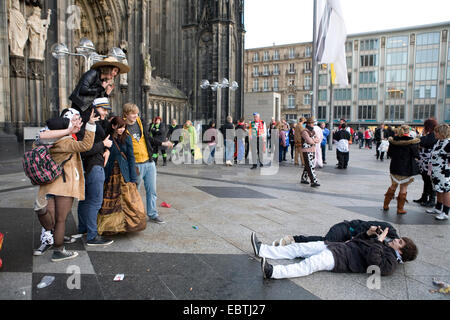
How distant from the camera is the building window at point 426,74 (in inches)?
2357

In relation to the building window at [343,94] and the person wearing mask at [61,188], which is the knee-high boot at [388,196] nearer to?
the person wearing mask at [61,188]

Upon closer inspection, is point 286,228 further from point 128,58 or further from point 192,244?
point 128,58

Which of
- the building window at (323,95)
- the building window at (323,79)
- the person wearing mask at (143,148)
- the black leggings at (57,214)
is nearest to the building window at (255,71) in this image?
the building window at (323,79)

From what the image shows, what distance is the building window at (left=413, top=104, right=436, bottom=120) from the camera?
6001 centimetres

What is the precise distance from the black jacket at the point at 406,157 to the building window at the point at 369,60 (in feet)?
215

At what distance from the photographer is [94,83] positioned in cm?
461

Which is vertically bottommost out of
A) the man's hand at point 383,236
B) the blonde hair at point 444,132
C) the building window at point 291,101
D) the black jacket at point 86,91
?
the man's hand at point 383,236

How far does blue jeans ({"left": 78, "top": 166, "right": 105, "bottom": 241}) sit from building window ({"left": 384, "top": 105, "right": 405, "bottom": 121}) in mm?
67199

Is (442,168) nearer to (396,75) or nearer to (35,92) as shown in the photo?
(35,92)

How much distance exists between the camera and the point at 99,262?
12.2 feet

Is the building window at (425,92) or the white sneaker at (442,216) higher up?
the building window at (425,92)

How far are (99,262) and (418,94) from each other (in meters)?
69.2

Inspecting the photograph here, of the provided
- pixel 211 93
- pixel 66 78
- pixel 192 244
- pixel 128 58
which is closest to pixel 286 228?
pixel 192 244

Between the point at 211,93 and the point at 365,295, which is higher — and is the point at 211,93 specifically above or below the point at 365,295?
above
